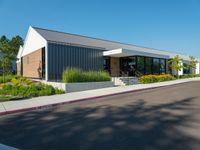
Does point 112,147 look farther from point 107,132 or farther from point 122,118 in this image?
point 122,118

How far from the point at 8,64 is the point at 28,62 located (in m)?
5.65

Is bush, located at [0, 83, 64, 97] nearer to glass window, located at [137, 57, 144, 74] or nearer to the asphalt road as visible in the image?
the asphalt road

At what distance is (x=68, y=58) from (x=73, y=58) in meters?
0.67

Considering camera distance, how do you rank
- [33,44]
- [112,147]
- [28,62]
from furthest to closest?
1. [28,62]
2. [33,44]
3. [112,147]

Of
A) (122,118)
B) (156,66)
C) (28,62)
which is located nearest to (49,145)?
(122,118)

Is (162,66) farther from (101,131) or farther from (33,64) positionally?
(101,131)

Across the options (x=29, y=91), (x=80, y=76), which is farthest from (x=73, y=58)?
(x=29, y=91)

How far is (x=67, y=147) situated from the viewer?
16.4 feet

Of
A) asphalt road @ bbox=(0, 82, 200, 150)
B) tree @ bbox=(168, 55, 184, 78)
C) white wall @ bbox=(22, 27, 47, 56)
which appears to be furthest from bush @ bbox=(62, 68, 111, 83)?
tree @ bbox=(168, 55, 184, 78)

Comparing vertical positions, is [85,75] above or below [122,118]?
above

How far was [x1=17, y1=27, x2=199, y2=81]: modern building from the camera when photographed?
2050 cm

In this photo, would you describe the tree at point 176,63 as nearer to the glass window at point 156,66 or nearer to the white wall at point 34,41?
the glass window at point 156,66

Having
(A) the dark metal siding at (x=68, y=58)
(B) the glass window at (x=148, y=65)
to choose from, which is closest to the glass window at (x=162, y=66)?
(B) the glass window at (x=148, y=65)

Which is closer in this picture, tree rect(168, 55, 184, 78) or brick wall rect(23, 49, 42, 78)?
brick wall rect(23, 49, 42, 78)
